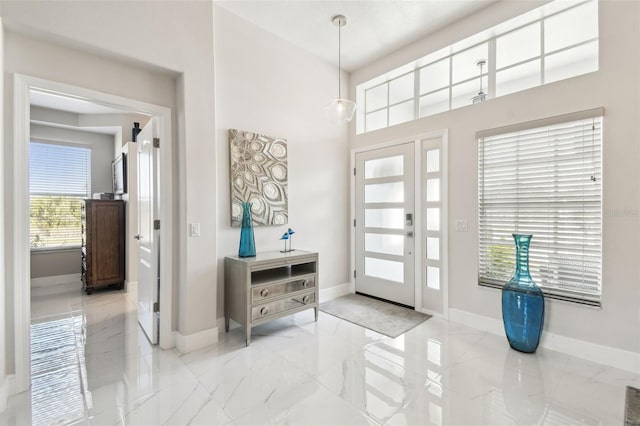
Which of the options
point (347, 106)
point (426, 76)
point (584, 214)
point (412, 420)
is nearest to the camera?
point (412, 420)

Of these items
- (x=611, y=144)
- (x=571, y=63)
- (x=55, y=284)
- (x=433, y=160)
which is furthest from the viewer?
(x=55, y=284)

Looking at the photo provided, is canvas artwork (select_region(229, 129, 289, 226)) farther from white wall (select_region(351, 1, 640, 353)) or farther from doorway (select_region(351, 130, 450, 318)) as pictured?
white wall (select_region(351, 1, 640, 353))

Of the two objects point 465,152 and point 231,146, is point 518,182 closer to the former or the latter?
point 465,152

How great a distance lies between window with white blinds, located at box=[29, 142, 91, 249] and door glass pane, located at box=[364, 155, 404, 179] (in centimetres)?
525

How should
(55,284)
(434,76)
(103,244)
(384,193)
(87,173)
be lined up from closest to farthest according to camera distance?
(434,76), (384,193), (103,244), (55,284), (87,173)

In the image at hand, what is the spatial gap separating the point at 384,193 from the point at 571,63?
7.27 feet

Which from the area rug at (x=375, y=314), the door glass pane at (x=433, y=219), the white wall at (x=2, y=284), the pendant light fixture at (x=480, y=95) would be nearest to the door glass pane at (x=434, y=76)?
the pendant light fixture at (x=480, y=95)

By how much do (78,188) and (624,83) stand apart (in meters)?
7.60

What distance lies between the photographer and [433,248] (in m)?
3.49

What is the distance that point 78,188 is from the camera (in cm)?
546

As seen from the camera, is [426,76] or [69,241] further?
[69,241]

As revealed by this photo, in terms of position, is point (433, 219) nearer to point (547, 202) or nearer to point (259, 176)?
point (547, 202)

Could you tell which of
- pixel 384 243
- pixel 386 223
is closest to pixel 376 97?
pixel 386 223

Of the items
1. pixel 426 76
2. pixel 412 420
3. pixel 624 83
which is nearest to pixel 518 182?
pixel 624 83
